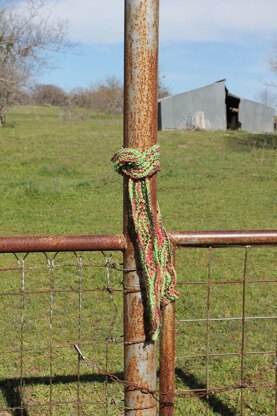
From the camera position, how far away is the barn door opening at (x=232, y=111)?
108ft

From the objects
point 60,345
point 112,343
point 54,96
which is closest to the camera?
point 112,343

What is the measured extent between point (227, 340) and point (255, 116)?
2998cm

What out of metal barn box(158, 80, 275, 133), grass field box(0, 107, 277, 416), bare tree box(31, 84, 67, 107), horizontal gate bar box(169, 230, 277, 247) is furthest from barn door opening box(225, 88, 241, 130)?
horizontal gate bar box(169, 230, 277, 247)

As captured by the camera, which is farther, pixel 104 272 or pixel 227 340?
pixel 104 272

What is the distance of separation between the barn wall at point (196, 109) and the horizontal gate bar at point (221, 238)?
93.0 feet

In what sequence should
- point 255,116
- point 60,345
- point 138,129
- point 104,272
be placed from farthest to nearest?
point 255,116
point 104,272
point 60,345
point 138,129

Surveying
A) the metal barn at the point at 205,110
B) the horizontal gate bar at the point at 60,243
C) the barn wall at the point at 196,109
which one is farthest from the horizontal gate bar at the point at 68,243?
the barn wall at the point at 196,109

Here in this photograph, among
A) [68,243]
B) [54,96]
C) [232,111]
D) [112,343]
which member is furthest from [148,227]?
[54,96]

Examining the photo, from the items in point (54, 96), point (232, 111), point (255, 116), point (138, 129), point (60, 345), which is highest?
point (54, 96)

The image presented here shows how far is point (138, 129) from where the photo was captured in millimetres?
1975

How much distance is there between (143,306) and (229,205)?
9.73m

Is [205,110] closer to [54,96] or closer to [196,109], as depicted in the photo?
[196,109]

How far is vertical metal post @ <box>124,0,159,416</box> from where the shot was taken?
1931mm

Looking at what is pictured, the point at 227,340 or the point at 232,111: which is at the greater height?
the point at 232,111
